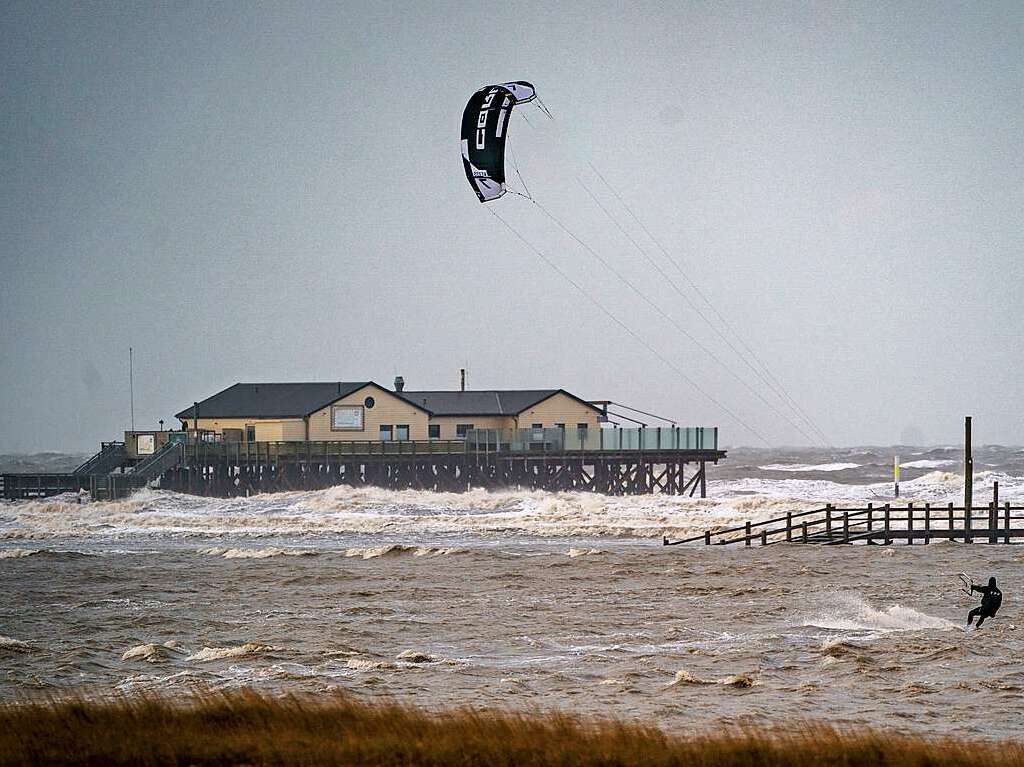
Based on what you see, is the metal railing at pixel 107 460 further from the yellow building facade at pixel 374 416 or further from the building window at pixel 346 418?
the building window at pixel 346 418

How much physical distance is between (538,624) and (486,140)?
15547 mm

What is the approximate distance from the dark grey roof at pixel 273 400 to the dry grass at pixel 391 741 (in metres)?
52.2

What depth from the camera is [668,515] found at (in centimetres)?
5272

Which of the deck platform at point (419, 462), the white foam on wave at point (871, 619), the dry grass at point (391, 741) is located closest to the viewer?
the dry grass at point (391, 741)

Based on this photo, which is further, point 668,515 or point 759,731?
point 668,515

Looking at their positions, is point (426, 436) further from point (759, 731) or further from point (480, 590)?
point (759, 731)

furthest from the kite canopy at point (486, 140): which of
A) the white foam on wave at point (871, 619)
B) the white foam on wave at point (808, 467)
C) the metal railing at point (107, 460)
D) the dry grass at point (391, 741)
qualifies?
the white foam on wave at point (808, 467)

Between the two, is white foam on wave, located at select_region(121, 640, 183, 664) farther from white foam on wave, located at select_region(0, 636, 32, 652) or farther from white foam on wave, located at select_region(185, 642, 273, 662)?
white foam on wave, located at select_region(0, 636, 32, 652)

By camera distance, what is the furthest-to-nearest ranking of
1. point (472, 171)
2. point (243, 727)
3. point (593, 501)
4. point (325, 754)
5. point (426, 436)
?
1. point (426, 436)
2. point (593, 501)
3. point (472, 171)
4. point (243, 727)
5. point (325, 754)

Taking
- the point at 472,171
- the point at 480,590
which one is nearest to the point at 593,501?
the point at 472,171

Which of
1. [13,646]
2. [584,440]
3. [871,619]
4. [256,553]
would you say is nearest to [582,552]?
[256,553]

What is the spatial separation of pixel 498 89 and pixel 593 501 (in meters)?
30.6

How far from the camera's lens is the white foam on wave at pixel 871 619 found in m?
20.8

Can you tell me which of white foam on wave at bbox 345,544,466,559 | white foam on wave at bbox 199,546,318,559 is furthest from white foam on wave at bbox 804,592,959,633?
white foam on wave at bbox 199,546,318,559
